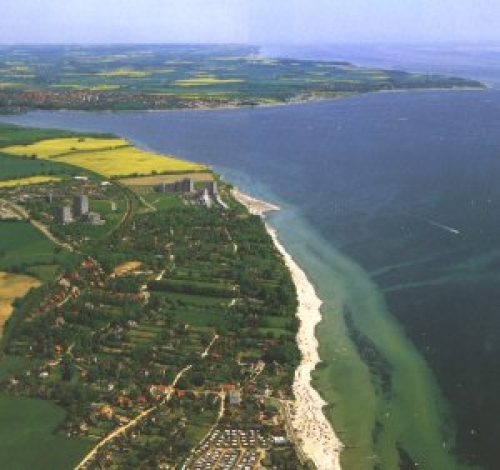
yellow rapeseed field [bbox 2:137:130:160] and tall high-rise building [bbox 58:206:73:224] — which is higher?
tall high-rise building [bbox 58:206:73:224]

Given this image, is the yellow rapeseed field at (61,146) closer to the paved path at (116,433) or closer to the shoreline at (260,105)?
the shoreline at (260,105)

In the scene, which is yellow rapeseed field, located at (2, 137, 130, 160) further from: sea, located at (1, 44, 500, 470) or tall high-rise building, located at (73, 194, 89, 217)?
tall high-rise building, located at (73, 194, 89, 217)

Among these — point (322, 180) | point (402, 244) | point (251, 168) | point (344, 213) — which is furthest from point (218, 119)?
point (402, 244)

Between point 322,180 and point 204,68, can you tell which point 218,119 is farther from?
point 204,68

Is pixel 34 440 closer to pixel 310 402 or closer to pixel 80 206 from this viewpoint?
pixel 310 402

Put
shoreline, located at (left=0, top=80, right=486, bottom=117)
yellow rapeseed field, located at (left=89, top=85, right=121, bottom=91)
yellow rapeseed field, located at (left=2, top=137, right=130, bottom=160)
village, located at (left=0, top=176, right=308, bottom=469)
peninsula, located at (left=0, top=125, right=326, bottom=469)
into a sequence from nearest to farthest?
peninsula, located at (left=0, top=125, right=326, bottom=469) < village, located at (left=0, top=176, right=308, bottom=469) < yellow rapeseed field, located at (left=2, top=137, right=130, bottom=160) < shoreline, located at (left=0, top=80, right=486, bottom=117) < yellow rapeseed field, located at (left=89, top=85, right=121, bottom=91)

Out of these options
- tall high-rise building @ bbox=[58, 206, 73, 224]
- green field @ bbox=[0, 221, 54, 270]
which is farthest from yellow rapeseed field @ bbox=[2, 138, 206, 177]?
green field @ bbox=[0, 221, 54, 270]

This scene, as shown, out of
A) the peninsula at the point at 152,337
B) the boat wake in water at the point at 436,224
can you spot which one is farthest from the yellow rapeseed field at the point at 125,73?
the boat wake in water at the point at 436,224
